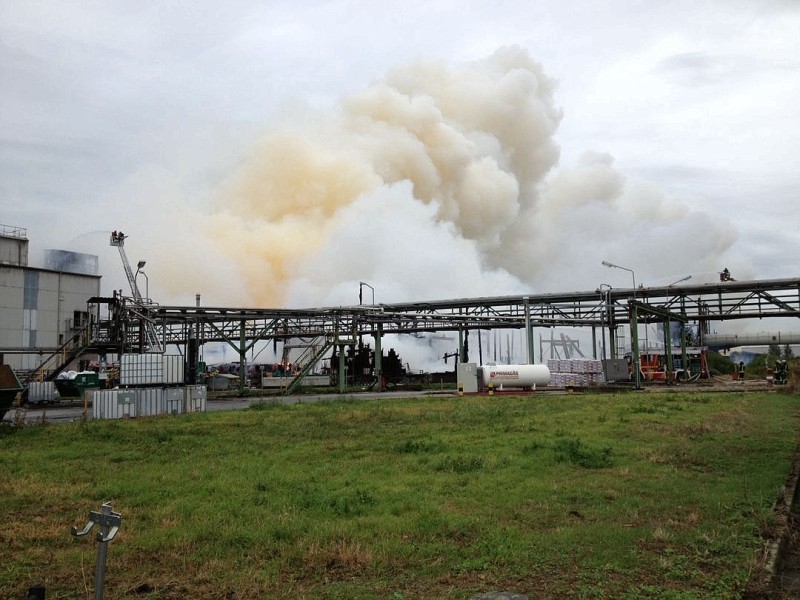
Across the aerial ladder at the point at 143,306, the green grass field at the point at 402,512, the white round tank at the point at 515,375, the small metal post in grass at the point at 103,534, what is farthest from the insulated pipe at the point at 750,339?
the small metal post in grass at the point at 103,534

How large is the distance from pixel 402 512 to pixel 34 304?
6394 cm

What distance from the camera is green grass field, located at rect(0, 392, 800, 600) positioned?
24.6 feet

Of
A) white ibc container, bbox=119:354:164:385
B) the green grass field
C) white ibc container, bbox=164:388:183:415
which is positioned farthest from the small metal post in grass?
white ibc container, bbox=119:354:164:385

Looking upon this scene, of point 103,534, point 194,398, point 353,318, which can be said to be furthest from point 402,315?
point 103,534

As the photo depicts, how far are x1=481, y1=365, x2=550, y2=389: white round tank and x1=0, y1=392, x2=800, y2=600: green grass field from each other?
27317 millimetres

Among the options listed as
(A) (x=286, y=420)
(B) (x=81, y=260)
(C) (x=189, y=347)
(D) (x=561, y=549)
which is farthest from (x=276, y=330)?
(D) (x=561, y=549)

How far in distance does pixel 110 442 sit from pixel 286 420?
7378 millimetres

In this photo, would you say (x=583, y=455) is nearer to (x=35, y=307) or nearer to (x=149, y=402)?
(x=149, y=402)

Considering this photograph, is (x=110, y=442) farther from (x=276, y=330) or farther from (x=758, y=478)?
(x=276, y=330)

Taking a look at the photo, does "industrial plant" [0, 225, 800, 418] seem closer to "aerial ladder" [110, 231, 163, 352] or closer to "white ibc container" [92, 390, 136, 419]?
"aerial ladder" [110, 231, 163, 352]

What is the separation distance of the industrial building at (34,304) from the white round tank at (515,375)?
129ft

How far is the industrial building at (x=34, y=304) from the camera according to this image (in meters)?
61.9

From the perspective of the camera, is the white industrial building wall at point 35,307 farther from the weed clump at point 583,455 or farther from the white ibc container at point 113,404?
the weed clump at point 583,455

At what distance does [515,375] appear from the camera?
48500 mm
